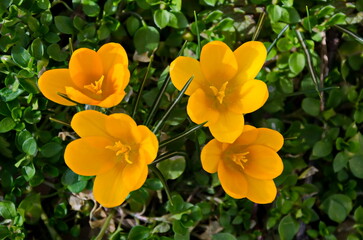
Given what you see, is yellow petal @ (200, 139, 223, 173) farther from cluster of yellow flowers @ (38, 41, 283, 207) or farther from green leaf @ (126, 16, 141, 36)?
green leaf @ (126, 16, 141, 36)

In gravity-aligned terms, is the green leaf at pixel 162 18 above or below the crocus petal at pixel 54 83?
below

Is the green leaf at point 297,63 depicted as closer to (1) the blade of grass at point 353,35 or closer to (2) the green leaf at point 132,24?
(1) the blade of grass at point 353,35

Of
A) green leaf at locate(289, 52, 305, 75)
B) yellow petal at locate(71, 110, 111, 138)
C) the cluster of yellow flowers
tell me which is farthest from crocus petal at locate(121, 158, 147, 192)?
green leaf at locate(289, 52, 305, 75)

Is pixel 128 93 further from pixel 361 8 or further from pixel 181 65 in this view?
pixel 361 8

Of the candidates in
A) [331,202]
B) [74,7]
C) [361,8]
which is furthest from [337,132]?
[74,7]

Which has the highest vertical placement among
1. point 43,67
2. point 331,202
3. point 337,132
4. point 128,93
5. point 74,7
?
point 74,7

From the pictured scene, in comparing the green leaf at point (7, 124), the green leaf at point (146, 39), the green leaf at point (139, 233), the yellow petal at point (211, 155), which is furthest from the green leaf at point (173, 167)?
the green leaf at point (7, 124)
